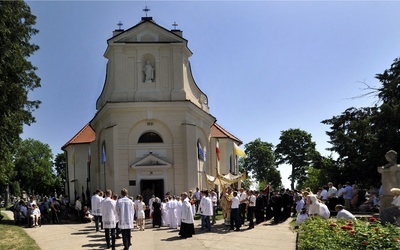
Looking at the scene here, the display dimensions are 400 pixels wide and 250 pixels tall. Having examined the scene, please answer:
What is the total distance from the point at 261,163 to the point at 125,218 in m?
81.1

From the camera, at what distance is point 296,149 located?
8412 cm

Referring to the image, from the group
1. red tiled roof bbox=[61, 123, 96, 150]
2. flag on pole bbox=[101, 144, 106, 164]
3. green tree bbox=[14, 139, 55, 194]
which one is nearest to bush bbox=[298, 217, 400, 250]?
flag on pole bbox=[101, 144, 106, 164]

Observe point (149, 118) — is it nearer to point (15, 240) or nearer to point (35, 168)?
point (15, 240)

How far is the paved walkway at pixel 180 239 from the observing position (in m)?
15.6

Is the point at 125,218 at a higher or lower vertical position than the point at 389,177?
lower

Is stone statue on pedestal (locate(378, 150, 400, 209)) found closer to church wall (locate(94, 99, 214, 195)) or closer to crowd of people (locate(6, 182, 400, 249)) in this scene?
crowd of people (locate(6, 182, 400, 249))

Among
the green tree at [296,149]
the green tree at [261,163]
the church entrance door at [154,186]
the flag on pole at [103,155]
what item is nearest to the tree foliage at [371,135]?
the church entrance door at [154,186]

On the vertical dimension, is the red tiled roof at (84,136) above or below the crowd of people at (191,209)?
above

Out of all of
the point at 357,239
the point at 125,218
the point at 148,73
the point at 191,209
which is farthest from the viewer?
the point at 148,73

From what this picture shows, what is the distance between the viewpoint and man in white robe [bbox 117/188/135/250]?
14.8 meters

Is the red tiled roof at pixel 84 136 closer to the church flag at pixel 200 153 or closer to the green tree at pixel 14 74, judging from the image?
the church flag at pixel 200 153

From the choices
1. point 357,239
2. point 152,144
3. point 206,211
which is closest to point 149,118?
point 152,144

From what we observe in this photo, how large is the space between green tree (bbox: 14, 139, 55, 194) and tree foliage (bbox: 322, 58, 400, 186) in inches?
2329

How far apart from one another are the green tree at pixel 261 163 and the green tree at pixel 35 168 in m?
40.7
